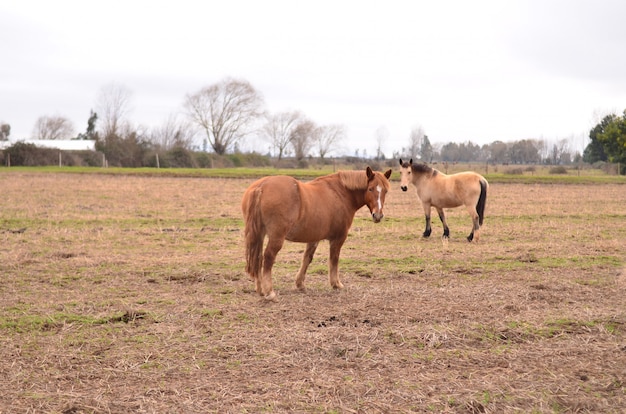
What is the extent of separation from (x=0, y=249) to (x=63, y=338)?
644 centimetres

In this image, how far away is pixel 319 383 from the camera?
5176 mm

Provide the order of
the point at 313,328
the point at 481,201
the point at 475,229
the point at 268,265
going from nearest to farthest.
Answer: the point at 313,328
the point at 268,265
the point at 475,229
the point at 481,201

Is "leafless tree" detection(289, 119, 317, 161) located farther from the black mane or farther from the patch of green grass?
the patch of green grass

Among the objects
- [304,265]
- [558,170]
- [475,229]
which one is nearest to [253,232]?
[304,265]

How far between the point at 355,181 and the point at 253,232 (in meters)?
1.87

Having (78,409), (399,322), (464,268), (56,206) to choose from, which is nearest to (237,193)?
(56,206)

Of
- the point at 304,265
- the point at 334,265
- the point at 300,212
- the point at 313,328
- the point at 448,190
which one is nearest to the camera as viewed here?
the point at 313,328

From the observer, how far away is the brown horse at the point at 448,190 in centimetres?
1457

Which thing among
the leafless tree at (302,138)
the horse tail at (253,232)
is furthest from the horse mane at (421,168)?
the leafless tree at (302,138)

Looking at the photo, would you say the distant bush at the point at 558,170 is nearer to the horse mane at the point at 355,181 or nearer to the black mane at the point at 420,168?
the black mane at the point at 420,168

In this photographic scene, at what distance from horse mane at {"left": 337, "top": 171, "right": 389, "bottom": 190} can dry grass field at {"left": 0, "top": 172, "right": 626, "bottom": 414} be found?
155 centimetres

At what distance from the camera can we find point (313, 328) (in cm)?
681

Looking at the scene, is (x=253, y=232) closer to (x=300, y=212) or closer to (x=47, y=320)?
(x=300, y=212)

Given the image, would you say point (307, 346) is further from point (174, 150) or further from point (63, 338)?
point (174, 150)
